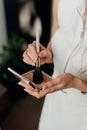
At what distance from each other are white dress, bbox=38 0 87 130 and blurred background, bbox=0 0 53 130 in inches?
38.5

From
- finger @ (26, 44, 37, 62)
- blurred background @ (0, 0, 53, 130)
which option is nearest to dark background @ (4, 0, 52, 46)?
blurred background @ (0, 0, 53, 130)

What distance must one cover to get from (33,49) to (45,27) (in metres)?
1.30

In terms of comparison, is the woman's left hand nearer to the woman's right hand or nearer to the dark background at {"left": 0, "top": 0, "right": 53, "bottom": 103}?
the woman's right hand

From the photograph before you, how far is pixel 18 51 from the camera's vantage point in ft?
6.73

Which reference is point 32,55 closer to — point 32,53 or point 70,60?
point 32,53

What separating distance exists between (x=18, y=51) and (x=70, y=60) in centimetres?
117

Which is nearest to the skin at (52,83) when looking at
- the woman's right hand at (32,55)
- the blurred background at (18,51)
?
the woman's right hand at (32,55)

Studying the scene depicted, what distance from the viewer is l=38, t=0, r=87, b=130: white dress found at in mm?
897

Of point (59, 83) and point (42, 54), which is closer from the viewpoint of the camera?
point (59, 83)

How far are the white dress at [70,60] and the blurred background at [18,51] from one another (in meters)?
0.98

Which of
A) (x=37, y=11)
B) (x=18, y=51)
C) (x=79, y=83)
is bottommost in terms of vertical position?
(x=18, y=51)

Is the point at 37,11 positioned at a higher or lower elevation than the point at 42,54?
lower

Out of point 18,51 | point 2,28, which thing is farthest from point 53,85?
point 2,28

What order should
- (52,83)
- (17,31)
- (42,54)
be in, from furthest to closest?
(17,31), (42,54), (52,83)
